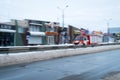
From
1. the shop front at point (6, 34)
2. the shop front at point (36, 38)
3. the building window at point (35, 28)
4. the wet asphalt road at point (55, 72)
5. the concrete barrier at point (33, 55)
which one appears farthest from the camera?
the building window at point (35, 28)

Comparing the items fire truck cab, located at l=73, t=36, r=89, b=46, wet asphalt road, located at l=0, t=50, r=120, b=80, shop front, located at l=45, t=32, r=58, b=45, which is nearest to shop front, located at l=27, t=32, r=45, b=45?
shop front, located at l=45, t=32, r=58, b=45

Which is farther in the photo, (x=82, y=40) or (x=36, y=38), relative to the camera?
(x=36, y=38)

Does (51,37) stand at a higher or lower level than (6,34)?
lower

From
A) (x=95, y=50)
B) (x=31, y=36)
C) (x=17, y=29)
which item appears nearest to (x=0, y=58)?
(x=95, y=50)

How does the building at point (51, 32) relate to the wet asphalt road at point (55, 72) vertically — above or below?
above

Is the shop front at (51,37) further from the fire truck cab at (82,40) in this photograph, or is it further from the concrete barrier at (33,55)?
the concrete barrier at (33,55)

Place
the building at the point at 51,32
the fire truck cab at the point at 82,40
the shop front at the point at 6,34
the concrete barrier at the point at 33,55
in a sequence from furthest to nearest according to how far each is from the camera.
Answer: the building at the point at 51,32 → the fire truck cab at the point at 82,40 → the shop front at the point at 6,34 → the concrete barrier at the point at 33,55

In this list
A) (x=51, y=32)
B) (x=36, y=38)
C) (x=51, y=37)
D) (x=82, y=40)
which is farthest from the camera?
(x=51, y=37)

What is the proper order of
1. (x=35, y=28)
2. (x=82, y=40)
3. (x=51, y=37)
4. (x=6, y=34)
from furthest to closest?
(x=51, y=37) < (x=35, y=28) < (x=82, y=40) < (x=6, y=34)

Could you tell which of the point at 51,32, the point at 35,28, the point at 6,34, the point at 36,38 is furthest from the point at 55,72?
the point at 51,32

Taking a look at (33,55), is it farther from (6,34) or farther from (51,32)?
(51,32)

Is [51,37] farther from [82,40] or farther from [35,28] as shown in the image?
[82,40]

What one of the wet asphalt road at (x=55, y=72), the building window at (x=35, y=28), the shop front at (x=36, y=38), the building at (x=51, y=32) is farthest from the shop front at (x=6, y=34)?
the wet asphalt road at (x=55, y=72)

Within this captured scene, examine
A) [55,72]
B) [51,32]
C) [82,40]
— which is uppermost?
[51,32]
